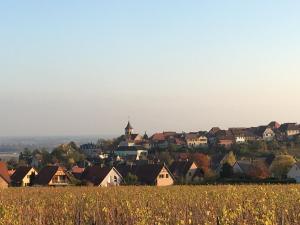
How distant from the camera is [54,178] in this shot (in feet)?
208

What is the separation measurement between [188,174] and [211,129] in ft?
371

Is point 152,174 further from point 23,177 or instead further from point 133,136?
point 133,136

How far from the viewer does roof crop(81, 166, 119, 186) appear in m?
63.8

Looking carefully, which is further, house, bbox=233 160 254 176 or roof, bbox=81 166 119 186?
house, bbox=233 160 254 176

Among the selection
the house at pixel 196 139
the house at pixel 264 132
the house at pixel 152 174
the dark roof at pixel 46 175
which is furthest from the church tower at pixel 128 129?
the dark roof at pixel 46 175

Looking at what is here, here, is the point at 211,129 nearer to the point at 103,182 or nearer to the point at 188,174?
the point at 188,174

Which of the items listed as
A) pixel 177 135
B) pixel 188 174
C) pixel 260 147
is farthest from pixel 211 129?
pixel 188 174

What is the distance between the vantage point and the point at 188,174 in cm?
7531

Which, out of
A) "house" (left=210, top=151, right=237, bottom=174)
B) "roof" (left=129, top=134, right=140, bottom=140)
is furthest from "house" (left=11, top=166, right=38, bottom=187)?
"roof" (left=129, top=134, right=140, bottom=140)

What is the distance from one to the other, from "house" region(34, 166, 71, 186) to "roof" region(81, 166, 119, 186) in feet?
8.52

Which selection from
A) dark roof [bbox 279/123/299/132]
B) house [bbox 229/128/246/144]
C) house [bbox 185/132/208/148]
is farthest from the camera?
dark roof [bbox 279/123/299/132]

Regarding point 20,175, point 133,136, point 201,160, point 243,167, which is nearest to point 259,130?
point 133,136

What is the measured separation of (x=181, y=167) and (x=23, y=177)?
2167 cm

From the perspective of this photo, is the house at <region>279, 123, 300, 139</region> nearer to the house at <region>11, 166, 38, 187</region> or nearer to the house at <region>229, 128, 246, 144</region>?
the house at <region>229, 128, 246, 144</region>
